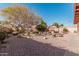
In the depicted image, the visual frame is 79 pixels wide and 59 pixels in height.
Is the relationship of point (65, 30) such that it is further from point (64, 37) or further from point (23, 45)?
point (23, 45)

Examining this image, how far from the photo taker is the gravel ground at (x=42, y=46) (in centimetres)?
500

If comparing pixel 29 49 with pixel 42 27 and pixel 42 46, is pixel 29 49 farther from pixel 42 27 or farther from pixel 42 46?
pixel 42 27

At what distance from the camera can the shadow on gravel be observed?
500 centimetres

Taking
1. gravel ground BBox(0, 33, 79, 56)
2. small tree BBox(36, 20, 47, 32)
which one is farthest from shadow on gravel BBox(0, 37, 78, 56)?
small tree BBox(36, 20, 47, 32)

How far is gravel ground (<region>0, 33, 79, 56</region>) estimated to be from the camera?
16.4ft

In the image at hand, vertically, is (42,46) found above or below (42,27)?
below

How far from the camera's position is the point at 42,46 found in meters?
5.02

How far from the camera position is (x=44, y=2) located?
5000 mm

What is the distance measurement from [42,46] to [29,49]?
119 mm

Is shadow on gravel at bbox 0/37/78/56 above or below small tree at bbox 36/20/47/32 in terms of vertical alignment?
below

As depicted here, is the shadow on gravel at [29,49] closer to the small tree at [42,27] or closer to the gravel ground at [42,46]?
the gravel ground at [42,46]

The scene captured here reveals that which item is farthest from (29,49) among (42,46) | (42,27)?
(42,27)

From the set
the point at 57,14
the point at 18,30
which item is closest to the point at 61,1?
the point at 57,14

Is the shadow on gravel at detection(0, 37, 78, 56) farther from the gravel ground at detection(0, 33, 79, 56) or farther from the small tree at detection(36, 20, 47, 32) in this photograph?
the small tree at detection(36, 20, 47, 32)
